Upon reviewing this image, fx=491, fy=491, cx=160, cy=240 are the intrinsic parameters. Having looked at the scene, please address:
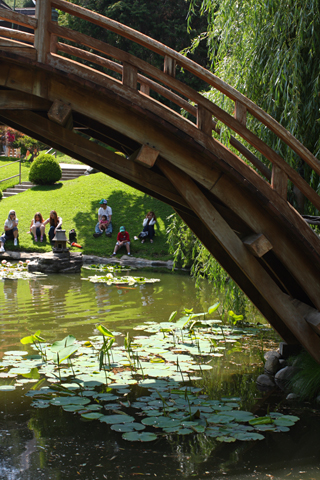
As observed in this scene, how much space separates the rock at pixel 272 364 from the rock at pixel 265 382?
23 cm

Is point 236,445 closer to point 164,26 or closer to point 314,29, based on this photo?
point 314,29

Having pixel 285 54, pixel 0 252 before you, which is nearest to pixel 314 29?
pixel 285 54

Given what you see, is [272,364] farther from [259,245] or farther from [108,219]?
[108,219]

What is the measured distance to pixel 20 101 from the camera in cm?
414

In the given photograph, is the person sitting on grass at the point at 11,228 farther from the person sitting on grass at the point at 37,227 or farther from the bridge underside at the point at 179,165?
the bridge underside at the point at 179,165

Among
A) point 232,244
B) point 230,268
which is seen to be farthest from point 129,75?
point 230,268

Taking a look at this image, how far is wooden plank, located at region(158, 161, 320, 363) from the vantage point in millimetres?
4566

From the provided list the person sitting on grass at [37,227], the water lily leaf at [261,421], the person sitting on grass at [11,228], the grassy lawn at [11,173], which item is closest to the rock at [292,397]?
the water lily leaf at [261,421]

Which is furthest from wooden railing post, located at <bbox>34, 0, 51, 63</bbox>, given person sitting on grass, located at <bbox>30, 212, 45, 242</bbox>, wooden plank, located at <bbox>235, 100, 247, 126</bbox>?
person sitting on grass, located at <bbox>30, 212, 45, 242</bbox>

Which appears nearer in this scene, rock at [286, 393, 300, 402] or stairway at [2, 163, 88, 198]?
rock at [286, 393, 300, 402]

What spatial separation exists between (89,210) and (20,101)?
1639 centimetres

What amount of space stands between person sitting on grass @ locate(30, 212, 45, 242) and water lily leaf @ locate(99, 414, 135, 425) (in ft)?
45.1

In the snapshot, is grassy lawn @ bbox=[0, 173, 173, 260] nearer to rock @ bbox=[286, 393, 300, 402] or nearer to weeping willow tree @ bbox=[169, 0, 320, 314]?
weeping willow tree @ bbox=[169, 0, 320, 314]

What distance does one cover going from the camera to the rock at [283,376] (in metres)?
5.27
